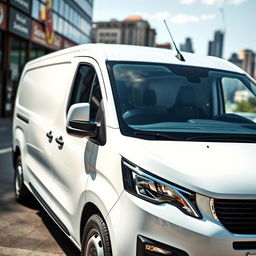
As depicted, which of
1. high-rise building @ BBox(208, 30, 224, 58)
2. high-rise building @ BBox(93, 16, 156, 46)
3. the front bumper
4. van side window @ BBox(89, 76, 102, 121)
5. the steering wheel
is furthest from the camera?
high-rise building @ BBox(208, 30, 224, 58)

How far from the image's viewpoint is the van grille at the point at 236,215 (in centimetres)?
220

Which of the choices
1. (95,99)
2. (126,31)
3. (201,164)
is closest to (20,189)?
(95,99)

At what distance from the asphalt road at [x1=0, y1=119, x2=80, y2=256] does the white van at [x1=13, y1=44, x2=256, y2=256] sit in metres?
0.41

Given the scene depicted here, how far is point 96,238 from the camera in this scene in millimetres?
→ 2672

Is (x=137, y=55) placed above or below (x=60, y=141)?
above

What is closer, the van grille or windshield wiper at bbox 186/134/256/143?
the van grille

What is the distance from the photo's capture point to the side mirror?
2.79 m

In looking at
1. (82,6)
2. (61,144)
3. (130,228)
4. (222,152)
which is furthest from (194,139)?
(82,6)

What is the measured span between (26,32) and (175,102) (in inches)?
886

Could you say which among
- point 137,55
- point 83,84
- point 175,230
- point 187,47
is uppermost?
point 187,47

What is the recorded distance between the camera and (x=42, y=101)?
4.50 metres

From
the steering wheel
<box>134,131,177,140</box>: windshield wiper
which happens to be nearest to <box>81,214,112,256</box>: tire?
<box>134,131,177,140</box>: windshield wiper

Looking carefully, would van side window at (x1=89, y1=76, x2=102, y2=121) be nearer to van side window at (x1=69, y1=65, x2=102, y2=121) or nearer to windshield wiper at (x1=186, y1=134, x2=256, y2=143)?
van side window at (x1=69, y1=65, x2=102, y2=121)

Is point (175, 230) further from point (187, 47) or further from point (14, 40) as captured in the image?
point (187, 47)
